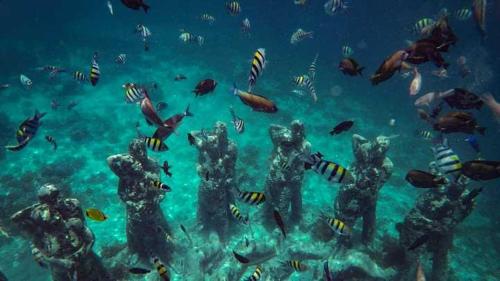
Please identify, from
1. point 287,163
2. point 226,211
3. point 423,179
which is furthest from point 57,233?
point 423,179

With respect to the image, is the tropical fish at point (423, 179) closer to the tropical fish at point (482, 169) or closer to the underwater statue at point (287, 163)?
the tropical fish at point (482, 169)

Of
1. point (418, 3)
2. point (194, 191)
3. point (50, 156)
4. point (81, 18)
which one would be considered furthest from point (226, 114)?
point (81, 18)

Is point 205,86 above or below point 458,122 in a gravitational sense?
below

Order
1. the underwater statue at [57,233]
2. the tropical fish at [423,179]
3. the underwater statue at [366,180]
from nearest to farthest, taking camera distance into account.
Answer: the tropical fish at [423,179], the underwater statue at [57,233], the underwater statue at [366,180]

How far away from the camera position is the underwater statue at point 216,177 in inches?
Answer: 400

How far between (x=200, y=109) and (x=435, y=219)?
1567cm

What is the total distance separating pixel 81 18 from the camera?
1817 inches

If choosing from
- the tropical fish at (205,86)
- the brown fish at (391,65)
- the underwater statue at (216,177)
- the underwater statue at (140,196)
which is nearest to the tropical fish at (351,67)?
the brown fish at (391,65)

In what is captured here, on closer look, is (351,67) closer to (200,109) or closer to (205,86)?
(205,86)

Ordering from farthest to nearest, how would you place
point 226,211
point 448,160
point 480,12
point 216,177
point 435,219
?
point 226,211 < point 216,177 < point 435,219 < point 448,160 < point 480,12

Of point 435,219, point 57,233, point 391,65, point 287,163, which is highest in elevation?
point 391,65

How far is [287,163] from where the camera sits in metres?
10.0

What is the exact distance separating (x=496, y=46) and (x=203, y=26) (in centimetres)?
3450

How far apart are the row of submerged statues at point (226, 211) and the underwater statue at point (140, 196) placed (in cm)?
3
